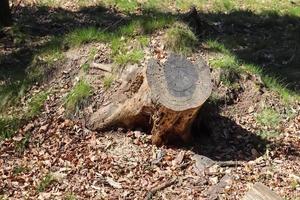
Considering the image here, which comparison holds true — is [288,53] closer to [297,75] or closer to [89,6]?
[297,75]

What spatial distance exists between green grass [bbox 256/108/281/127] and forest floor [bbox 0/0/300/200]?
2 centimetres

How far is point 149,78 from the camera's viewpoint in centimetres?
696

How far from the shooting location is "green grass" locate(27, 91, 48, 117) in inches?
312

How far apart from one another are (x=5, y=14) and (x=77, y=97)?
→ 4.40 metres

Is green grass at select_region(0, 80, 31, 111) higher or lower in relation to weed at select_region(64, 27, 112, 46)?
lower

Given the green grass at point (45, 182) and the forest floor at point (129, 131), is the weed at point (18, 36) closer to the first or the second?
the forest floor at point (129, 131)

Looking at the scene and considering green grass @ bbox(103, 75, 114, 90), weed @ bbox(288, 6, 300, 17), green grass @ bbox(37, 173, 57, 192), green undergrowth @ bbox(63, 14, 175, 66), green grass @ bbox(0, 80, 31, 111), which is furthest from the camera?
weed @ bbox(288, 6, 300, 17)

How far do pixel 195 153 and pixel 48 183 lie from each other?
203cm

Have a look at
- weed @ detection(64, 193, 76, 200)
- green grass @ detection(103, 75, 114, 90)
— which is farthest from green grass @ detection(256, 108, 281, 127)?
weed @ detection(64, 193, 76, 200)

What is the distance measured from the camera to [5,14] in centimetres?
1134

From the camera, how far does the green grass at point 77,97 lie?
784 centimetres

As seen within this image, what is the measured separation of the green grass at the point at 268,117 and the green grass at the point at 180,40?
158 centimetres

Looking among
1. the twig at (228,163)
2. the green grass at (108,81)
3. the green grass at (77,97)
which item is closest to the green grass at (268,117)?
the twig at (228,163)

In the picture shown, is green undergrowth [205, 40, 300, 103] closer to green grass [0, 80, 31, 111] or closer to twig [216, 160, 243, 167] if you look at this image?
twig [216, 160, 243, 167]
